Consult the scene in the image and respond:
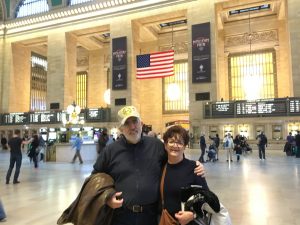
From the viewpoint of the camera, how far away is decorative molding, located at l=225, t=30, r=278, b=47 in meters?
23.5

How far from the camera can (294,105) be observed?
16891mm

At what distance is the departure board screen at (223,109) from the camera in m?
18.3

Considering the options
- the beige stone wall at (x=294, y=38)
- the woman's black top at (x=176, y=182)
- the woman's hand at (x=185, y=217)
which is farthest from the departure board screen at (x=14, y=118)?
the woman's hand at (x=185, y=217)

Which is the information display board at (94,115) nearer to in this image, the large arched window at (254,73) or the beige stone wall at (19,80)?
the beige stone wall at (19,80)

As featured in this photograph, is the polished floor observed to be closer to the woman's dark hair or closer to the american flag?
the woman's dark hair

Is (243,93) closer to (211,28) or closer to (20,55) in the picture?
(211,28)

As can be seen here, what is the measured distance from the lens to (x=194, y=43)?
65.9 feet

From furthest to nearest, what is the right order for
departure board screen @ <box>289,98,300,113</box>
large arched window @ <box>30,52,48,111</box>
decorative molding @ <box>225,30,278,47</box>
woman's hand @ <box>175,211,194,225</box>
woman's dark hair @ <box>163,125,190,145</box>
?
large arched window @ <box>30,52,48,111</box>, decorative molding @ <box>225,30,278,47</box>, departure board screen @ <box>289,98,300,113</box>, woman's dark hair @ <box>163,125,190,145</box>, woman's hand @ <box>175,211,194,225</box>

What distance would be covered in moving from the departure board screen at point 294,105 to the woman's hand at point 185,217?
675 inches

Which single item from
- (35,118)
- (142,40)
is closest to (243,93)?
(142,40)

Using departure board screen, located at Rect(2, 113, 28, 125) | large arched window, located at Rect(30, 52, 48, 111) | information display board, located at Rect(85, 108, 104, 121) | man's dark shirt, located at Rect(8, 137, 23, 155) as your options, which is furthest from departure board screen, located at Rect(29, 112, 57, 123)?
man's dark shirt, located at Rect(8, 137, 23, 155)

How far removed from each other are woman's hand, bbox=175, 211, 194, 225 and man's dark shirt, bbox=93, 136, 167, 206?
0.21m

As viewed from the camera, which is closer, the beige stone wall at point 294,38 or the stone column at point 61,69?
the beige stone wall at point 294,38

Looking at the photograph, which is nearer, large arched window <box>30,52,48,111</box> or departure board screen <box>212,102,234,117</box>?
departure board screen <box>212,102,234,117</box>
